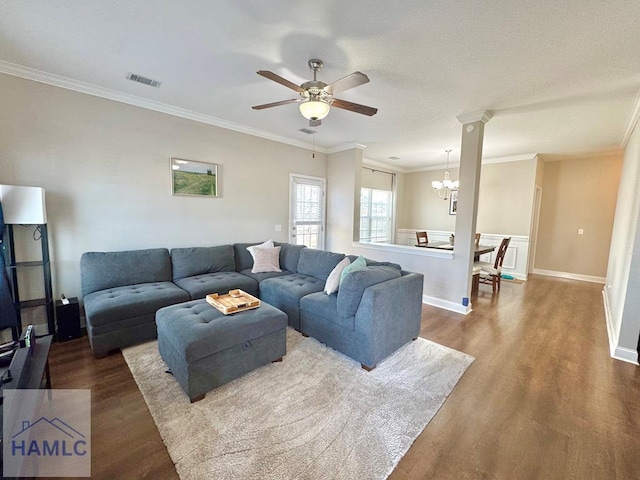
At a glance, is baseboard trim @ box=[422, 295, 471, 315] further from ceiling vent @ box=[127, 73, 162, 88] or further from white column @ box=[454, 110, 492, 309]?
ceiling vent @ box=[127, 73, 162, 88]

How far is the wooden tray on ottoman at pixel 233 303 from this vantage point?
2309 mm

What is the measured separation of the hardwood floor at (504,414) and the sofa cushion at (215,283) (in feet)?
2.98

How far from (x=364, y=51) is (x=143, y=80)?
2334 mm

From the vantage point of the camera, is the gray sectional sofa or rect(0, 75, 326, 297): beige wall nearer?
the gray sectional sofa

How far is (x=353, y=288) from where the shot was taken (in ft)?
7.89

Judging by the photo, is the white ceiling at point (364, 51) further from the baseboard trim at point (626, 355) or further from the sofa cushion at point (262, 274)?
the baseboard trim at point (626, 355)

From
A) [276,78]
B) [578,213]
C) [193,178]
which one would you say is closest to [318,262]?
[193,178]

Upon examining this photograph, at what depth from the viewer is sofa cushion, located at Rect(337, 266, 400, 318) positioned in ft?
7.88

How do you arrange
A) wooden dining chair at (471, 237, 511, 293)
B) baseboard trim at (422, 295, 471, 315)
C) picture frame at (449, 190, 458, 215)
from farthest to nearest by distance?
picture frame at (449, 190, 458, 215) < wooden dining chair at (471, 237, 511, 293) < baseboard trim at (422, 295, 471, 315)

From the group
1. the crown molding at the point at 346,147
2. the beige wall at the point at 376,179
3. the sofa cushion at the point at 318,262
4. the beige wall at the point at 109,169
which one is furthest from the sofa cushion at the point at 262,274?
the beige wall at the point at 376,179

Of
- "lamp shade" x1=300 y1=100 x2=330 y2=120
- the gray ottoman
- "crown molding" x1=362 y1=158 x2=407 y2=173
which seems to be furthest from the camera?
"crown molding" x1=362 y1=158 x2=407 y2=173

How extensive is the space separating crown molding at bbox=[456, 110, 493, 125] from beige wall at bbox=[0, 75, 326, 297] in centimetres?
319

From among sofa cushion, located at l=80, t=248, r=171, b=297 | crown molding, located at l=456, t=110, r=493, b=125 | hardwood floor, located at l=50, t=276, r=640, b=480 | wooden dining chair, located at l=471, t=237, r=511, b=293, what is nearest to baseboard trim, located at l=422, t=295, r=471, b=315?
hardwood floor, located at l=50, t=276, r=640, b=480

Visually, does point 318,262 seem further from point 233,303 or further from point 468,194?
point 468,194
